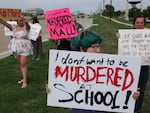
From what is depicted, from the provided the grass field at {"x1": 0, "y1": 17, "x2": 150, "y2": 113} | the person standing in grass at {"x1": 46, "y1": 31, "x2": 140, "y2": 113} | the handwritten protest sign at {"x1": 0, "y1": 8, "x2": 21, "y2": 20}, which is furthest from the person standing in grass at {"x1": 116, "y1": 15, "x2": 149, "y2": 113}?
the handwritten protest sign at {"x1": 0, "y1": 8, "x2": 21, "y2": 20}

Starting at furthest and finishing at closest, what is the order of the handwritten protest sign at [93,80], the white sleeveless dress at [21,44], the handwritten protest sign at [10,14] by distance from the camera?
the handwritten protest sign at [10,14] < the white sleeveless dress at [21,44] < the handwritten protest sign at [93,80]

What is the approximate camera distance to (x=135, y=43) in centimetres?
509

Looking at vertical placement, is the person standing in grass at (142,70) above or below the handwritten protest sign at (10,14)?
below

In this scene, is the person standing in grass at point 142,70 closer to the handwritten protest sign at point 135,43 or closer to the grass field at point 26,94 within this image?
the handwritten protest sign at point 135,43

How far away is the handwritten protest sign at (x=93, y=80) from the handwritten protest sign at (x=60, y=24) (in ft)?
13.3

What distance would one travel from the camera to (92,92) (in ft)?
12.1

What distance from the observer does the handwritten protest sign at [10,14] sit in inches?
331

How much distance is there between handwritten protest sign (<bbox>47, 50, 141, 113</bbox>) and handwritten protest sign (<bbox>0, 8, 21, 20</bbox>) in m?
4.91

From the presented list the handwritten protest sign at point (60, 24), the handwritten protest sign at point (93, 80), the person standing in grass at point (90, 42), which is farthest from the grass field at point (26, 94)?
the person standing in grass at point (90, 42)

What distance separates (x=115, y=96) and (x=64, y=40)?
4788mm

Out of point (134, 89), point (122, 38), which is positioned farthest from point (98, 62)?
point (122, 38)

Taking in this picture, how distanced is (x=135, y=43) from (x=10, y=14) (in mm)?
4318

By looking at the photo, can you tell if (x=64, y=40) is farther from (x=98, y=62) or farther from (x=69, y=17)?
(x=98, y=62)

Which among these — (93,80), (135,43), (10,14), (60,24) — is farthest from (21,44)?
(93,80)
